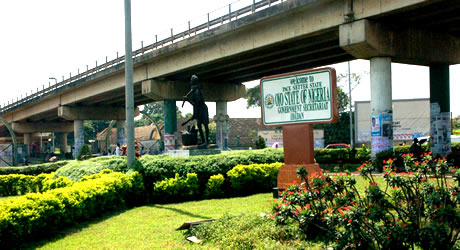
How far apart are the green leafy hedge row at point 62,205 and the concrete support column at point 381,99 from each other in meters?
12.0

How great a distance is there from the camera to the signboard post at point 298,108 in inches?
379

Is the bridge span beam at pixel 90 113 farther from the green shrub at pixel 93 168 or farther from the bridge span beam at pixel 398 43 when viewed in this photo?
the bridge span beam at pixel 398 43

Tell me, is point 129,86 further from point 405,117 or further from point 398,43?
point 405,117

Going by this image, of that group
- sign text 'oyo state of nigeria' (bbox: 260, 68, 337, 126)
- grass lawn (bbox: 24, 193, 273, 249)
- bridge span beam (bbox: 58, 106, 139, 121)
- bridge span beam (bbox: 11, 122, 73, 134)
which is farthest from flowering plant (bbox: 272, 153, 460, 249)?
bridge span beam (bbox: 11, 122, 73, 134)

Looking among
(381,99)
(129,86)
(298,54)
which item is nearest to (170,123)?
(298,54)

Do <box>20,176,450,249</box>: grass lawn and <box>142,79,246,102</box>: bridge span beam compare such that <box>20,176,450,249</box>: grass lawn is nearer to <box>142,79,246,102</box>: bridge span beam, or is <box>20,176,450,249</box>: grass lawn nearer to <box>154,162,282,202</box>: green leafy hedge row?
<box>154,162,282,202</box>: green leafy hedge row

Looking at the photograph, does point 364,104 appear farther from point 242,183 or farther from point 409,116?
point 242,183

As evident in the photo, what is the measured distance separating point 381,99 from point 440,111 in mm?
6299

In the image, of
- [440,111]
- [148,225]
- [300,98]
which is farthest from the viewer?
[440,111]

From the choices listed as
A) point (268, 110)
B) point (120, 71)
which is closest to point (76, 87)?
point (120, 71)

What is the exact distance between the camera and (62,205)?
363 inches

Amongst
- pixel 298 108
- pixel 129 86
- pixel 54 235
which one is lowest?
pixel 54 235

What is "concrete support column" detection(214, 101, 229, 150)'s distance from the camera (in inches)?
1485

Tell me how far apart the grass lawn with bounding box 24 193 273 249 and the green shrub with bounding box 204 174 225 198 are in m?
0.55
